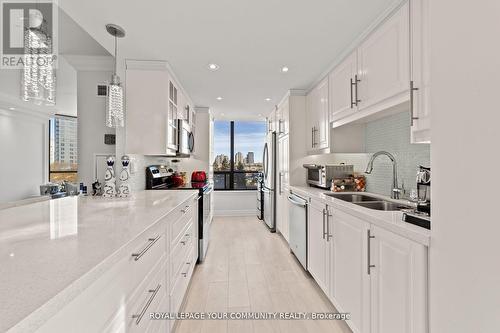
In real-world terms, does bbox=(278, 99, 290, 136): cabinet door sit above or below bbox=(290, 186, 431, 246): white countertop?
above

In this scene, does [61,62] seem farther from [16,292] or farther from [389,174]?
[389,174]

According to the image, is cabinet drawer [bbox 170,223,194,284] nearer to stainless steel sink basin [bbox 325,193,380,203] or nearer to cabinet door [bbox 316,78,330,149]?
stainless steel sink basin [bbox 325,193,380,203]

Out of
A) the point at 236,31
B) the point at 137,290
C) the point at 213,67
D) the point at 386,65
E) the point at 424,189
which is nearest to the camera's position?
the point at 137,290

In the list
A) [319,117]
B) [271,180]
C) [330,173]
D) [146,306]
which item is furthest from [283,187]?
[146,306]

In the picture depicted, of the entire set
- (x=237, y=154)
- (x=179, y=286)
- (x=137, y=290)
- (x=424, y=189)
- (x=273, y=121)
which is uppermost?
(x=273, y=121)

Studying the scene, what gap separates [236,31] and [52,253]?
200 centimetres

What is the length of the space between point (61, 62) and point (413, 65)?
350 centimetres

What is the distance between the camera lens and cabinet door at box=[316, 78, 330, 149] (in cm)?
292

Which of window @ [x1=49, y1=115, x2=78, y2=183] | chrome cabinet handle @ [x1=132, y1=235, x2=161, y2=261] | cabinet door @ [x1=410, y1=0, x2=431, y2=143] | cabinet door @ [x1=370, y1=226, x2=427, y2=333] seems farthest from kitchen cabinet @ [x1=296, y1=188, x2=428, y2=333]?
window @ [x1=49, y1=115, x2=78, y2=183]

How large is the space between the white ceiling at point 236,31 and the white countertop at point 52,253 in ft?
4.77

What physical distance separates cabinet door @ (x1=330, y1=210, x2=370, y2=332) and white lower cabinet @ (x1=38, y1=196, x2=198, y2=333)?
1.26 meters

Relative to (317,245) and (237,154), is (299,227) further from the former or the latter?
(237,154)

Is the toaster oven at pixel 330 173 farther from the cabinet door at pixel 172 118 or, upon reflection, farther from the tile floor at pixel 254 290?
the cabinet door at pixel 172 118

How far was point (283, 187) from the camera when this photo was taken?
4.13 m
